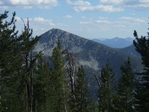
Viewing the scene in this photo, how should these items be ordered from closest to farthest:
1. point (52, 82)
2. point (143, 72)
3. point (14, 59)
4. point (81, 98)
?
point (143, 72) < point (14, 59) < point (81, 98) < point (52, 82)

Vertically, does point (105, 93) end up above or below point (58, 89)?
below

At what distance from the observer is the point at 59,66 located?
34.7 meters

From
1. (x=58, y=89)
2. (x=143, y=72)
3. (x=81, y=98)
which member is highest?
(x=143, y=72)

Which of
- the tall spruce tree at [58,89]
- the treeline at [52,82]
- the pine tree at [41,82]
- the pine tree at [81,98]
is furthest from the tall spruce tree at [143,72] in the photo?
the pine tree at [41,82]

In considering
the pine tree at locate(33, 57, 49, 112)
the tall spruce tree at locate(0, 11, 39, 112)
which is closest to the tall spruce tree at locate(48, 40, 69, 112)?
the pine tree at locate(33, 57, 49, 112)

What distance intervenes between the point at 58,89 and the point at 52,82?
2.90 meters

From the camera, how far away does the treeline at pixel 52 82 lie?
21.7m

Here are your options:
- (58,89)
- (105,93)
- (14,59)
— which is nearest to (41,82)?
(58,89)

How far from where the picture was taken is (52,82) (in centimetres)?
3566

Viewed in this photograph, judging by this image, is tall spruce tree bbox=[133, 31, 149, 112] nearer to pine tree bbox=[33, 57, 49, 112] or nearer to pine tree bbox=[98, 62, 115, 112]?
pine tree bbox=[98, 62, 115, 112]

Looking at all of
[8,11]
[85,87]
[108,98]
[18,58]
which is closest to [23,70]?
[18,58]

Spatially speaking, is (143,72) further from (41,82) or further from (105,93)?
(41,82)

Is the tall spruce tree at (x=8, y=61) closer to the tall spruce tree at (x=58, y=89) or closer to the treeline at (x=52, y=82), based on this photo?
the treeline at (x=52, y=82)

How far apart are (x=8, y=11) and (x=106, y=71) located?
56.8ft
